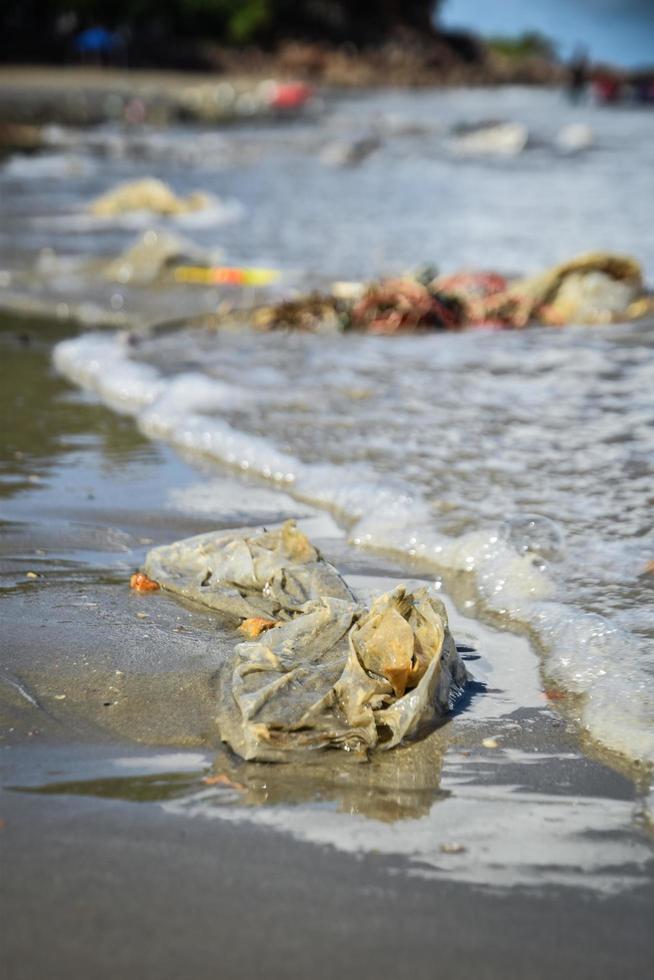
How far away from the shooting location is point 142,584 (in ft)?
13.1

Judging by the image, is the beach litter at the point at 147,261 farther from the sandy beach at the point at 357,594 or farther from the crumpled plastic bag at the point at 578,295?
the crumpled plastic bag at the point at 578,295

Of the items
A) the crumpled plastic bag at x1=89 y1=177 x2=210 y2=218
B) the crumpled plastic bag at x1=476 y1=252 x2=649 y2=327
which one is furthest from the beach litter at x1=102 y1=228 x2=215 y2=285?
the crumpled plastic bag at x1=89 y1=177 x2=210 y2=218

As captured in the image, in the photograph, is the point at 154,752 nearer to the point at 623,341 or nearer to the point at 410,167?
the point at 623,341

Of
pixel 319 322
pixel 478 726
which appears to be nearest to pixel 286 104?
pixel 319 322

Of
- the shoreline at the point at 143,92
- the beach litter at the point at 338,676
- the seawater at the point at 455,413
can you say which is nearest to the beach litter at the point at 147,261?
the seawater at the point at 455,413

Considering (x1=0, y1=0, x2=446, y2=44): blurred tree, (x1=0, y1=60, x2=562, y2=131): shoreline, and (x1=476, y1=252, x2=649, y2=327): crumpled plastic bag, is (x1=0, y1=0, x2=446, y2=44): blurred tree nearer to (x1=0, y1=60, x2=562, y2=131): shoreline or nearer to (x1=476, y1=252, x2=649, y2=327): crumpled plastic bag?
(x1=0, y1=60, x2=562, y2=131): shoreline

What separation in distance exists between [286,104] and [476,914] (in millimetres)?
43909

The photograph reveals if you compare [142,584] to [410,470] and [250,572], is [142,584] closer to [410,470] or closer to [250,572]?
[250,572]

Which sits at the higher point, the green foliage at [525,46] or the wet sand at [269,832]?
the green foliage at [525,46]

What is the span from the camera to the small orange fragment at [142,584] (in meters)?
4.00

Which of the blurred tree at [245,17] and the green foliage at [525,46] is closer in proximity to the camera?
the blurred tree at [245,17]

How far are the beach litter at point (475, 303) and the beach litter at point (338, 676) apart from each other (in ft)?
16.7

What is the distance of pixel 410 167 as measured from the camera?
77.1 feet

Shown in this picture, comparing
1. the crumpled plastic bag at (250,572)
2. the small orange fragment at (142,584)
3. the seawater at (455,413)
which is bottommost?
the seawater at (455,413)
